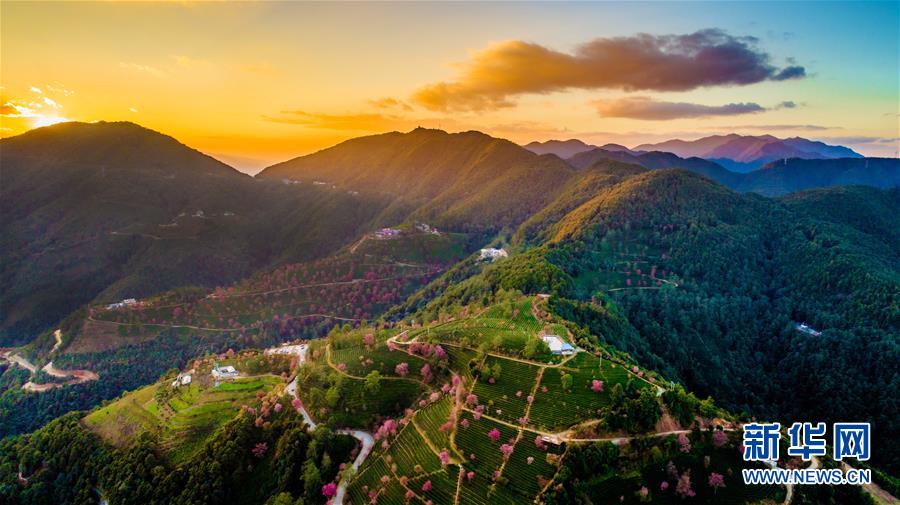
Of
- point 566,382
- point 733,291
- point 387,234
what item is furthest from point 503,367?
point 387,234

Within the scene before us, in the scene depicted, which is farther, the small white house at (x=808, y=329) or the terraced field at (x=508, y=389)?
the small white house at (x=808, y=329)

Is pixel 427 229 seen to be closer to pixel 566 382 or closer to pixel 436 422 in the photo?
pixel 436 422

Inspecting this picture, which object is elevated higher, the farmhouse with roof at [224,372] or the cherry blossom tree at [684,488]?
the cherry blossom tree at [684,488]

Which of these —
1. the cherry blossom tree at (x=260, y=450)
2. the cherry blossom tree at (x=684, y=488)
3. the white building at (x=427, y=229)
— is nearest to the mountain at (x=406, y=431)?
the cherry blossom tree at (x=260, y=450)

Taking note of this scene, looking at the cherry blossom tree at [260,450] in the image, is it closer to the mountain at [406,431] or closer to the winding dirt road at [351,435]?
the mountain at [406,431]

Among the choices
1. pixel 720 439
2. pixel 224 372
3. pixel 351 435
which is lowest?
pixel 224 372

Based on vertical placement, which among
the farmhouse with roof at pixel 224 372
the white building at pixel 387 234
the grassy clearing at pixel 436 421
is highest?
the white building at pixel 387 234

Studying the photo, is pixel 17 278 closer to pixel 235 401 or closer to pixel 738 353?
pixel 235 401

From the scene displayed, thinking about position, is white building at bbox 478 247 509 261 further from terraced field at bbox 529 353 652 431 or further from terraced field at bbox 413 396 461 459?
terraced field at bbox 413 396 461 459
